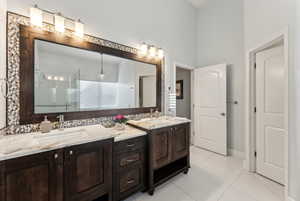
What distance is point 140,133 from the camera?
6.14ft

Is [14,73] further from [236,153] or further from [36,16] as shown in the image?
[236,153]

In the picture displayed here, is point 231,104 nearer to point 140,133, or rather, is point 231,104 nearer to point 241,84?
point 241,84

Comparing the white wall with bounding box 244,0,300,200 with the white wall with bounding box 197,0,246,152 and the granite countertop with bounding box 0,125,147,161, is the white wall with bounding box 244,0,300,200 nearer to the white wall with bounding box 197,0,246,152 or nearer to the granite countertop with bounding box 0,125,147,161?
the white wall with bounding box 197,0,246,152

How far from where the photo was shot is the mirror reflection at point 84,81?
5.57 ft

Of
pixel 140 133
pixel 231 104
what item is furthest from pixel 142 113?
pixel 231 104

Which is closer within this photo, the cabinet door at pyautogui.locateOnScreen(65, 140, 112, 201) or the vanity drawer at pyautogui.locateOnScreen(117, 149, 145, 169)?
the cabinet door at pyautogui.locateOnScreen(65, 140, 112, 201)

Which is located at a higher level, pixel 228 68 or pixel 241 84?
pixel 228 68

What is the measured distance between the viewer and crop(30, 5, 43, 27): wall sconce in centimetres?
155

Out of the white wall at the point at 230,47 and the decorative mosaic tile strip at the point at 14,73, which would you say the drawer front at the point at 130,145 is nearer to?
the decorative mosaic tile strip at the point at 14,73

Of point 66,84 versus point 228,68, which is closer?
point 66,84

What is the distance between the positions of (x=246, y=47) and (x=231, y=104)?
4.08 feet

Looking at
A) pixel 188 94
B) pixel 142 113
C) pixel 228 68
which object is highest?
pixel 228 68

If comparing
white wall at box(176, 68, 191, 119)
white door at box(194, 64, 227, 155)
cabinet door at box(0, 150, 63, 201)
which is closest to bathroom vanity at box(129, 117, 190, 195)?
cabinet door at box(0, 150, 63, 201)

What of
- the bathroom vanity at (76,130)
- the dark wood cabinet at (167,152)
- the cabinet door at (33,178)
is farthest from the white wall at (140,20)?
the cabinet door at (33,178)
